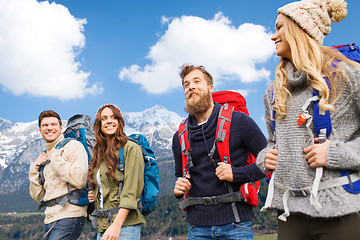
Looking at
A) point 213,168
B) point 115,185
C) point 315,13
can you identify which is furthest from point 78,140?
point 315,13

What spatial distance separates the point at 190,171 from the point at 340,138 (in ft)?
7.38

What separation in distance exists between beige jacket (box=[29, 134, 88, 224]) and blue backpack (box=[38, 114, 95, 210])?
8 cm

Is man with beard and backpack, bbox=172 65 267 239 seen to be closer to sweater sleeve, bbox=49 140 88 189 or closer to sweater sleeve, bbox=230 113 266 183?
sweater sleeve, bbox=230 113 266 183

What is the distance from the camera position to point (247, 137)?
4.29 m

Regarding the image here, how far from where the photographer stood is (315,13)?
9.56ft

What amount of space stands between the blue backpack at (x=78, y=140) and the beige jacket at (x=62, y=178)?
8cm

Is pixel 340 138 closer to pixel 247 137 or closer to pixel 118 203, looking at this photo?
pixel 247 137

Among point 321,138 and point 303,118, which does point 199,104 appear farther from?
point 321,138

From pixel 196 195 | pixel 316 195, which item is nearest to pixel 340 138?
pixel 316 195

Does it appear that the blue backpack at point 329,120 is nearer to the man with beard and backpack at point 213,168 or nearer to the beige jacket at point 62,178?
the man with beard and backpack at point 213,168

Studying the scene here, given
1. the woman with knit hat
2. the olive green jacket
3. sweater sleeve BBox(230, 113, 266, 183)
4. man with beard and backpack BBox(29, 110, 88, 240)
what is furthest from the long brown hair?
the woman with knit hat

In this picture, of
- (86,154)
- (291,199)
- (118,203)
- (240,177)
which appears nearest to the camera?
(291,199)

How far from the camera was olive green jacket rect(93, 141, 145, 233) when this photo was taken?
487 cm

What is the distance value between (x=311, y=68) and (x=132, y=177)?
3259 mm
